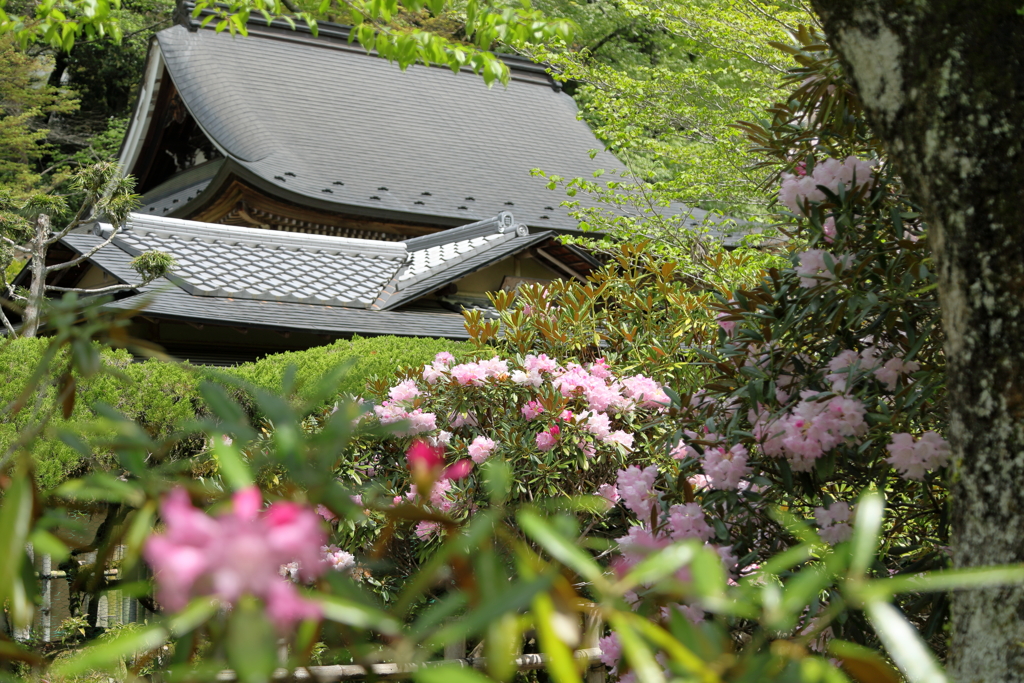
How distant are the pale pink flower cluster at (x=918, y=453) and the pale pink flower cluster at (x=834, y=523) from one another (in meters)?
0.16

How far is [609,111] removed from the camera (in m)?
9.48

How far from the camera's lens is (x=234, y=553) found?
1.88 ft

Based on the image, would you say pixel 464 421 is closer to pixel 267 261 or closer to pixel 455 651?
pixel 455 651

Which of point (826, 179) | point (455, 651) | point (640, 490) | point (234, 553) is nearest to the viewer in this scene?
point (234, 553)

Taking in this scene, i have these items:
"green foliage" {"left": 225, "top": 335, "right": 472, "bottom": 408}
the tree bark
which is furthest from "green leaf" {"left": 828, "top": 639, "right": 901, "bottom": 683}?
the tree bark

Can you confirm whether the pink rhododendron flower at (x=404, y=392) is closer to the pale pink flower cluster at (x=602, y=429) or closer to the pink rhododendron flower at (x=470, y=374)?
the pink rhododendron flower at (x=470, y=374)

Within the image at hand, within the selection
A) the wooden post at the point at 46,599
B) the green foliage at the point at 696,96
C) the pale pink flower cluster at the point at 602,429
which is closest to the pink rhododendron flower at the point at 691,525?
the pale pink flower cluster at the point at 602,429

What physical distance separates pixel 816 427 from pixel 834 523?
0.24m

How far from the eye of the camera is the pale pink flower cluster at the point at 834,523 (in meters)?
2.01

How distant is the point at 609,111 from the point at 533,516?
9228 mm

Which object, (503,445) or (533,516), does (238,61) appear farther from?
(533,516)

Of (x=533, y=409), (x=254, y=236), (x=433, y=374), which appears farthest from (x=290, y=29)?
(x=533, y=409)

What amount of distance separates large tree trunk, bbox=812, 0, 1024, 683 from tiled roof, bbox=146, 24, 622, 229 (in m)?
10.2

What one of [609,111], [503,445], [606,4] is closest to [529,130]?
[606,4]
